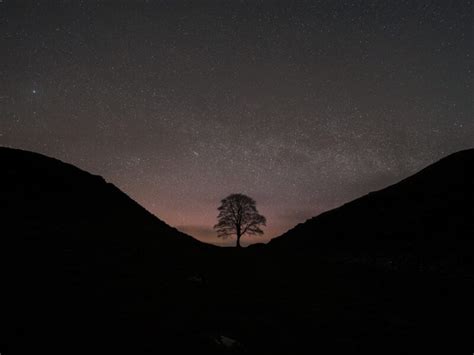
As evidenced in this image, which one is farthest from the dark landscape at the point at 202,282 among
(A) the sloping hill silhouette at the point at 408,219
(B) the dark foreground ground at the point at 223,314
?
(A) the sloping hill silhouette at the point at 408,219

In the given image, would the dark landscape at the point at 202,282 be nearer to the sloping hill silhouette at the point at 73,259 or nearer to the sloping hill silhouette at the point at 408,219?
the sloping hill silhouette at the point at 73,259

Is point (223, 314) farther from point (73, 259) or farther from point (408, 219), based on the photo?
point (408, 219)

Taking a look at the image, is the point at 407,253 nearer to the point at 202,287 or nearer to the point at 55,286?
the point at 202,287

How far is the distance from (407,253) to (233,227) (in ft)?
117

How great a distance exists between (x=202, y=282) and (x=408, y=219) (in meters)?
26.0

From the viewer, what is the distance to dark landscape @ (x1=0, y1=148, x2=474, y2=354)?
938 centimetres

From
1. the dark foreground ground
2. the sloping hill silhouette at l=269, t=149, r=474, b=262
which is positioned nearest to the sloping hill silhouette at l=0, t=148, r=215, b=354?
the dark foreground ground

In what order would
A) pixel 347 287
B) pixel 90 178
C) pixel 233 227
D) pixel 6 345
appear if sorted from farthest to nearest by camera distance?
pixel 233 227 < pixel 90 178 < pixel 347 287 < pixel 6 345

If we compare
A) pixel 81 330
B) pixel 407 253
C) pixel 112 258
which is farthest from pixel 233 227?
pixel 81 330

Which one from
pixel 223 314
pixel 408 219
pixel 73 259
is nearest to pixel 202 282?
pixel 223 314

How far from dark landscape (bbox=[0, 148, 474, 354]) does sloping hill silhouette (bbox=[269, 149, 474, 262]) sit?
22 cm

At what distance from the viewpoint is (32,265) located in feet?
42.9

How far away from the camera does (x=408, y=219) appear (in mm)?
31000

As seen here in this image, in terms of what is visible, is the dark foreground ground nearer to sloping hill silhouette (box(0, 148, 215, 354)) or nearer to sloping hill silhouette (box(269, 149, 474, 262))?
sloping hill silhouette (box(0, 148, 215, 354))
